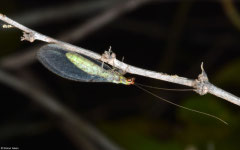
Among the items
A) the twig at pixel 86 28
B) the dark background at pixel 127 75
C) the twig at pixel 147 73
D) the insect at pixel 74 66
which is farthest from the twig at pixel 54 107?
the twig at pixel 147 73

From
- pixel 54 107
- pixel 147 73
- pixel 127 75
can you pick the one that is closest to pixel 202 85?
pixel 147 73

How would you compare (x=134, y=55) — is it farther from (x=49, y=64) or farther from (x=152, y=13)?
(x=49, y=64)

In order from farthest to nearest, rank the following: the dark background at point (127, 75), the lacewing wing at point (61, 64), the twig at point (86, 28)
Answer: the twig at point (86, 28) < the dark background at point (127, 75) < the lacewing wing at point (61, 64)

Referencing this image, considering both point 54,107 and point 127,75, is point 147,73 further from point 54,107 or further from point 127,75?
point 54,107

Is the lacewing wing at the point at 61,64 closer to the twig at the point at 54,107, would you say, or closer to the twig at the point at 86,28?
the twig at the point at 54,107

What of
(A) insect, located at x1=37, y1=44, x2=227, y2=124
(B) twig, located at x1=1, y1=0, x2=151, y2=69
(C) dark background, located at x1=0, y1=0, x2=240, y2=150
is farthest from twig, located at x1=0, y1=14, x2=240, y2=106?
(B) twig, located at x1=1, y1=0, x2=151, y2=69

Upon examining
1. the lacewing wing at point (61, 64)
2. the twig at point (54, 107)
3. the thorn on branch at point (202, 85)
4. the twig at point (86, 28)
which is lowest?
the thorn on branch at point (202, 85)
